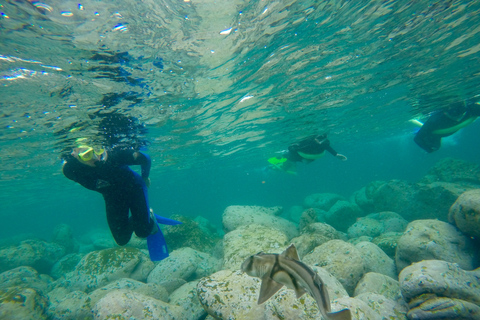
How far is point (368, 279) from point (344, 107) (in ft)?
52.1

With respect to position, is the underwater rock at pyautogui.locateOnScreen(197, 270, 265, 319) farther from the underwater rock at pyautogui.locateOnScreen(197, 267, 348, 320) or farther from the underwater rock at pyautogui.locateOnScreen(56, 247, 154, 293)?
the underwater rock at pyautogui.locateOnScreen(56, 247, 154, 293)

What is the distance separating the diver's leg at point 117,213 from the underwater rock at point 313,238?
6.10 metres

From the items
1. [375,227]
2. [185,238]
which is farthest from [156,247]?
[375,227]

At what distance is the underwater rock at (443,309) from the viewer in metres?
3.60

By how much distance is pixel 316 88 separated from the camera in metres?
13.7

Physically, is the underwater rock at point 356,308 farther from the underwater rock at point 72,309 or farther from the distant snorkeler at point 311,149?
the distant snorkeler at point 311,149

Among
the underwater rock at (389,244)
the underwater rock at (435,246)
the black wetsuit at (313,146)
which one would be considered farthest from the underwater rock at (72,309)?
the black wetsuit at (313,146)

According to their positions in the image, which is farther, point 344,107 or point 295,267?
point 344,107

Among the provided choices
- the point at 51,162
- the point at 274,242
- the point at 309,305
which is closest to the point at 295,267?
the point at 309,305

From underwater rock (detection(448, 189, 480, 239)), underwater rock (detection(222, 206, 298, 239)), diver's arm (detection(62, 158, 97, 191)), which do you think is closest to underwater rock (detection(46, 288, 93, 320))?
diver's arm (detection(62, 158, 97, 191))

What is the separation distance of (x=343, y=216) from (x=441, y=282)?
13.7 metres

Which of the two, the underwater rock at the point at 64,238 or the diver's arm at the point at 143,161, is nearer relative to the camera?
the diver's arm at the point at 143,161

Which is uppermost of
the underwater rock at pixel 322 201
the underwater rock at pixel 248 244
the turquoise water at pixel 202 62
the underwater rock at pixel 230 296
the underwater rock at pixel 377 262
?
the turquoise water at pixel 202 62

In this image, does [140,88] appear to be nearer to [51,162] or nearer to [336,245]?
[336,245]
